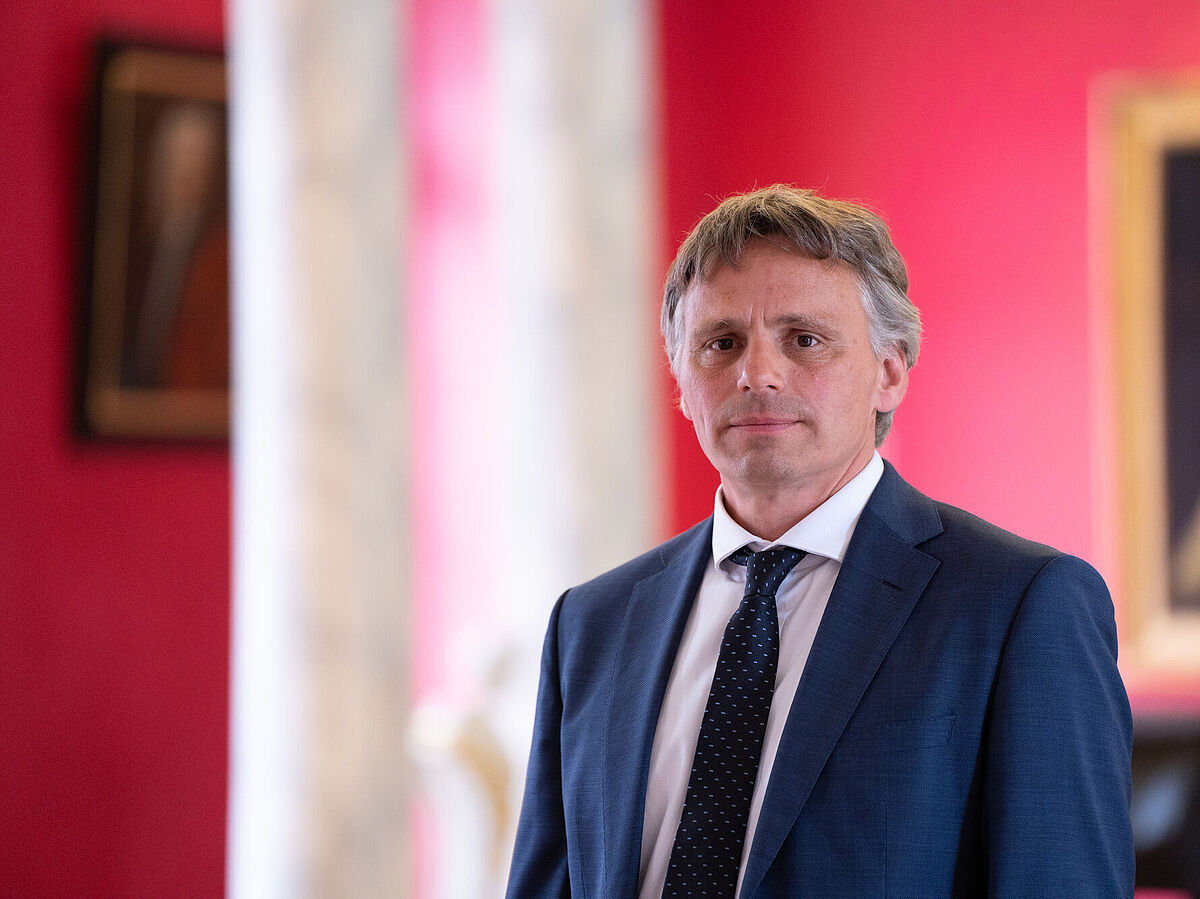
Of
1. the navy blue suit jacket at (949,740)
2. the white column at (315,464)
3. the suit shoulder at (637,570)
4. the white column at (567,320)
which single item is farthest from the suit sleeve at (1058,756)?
the white column at (567,320)

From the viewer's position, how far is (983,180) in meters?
4.93

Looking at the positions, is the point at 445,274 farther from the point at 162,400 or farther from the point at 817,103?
the point at 817,103

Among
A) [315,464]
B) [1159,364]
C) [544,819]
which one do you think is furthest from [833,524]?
[1159,364]

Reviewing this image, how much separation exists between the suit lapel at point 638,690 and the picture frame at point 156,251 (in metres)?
3.37

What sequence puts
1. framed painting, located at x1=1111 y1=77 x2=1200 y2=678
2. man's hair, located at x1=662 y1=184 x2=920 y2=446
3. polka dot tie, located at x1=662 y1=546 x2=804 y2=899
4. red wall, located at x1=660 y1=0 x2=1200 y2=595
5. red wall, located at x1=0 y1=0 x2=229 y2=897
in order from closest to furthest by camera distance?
polka dot tie, located at x1=662 y1=546 x2=804 y2=899
man's hair, located at x1=662 y1=184 x2=920 y2=446
red wall, located at x1=0 y1=0 x2=229 y2=897
framed painting, located at x1=1111 y1=77 x2=1200 y2=678
red wall, located at x1=660 y1=0 x2=1200 y2=595

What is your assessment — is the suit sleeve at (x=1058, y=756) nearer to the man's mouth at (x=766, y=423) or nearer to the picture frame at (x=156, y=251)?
the man's mouth at (x=766, y=423)

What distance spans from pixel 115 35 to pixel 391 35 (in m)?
1.80

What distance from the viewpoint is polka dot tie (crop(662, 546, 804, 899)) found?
1.54 m

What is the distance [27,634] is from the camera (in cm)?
455

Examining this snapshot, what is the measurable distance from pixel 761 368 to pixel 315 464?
1.94 metres

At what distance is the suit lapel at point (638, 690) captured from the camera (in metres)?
1.63

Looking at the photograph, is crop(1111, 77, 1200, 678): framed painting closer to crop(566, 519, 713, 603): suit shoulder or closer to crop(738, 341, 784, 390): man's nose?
crop(566, 519, 713, 603): suit shoulder

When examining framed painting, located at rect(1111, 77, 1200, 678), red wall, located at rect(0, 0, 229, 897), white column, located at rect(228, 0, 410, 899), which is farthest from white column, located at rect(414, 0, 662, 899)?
framed painting, located at rect(1111, 77, 1200, 678)

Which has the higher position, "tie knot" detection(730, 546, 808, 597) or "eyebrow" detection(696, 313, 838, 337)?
"eyebrow" detection(696, 313, 838, 337)
